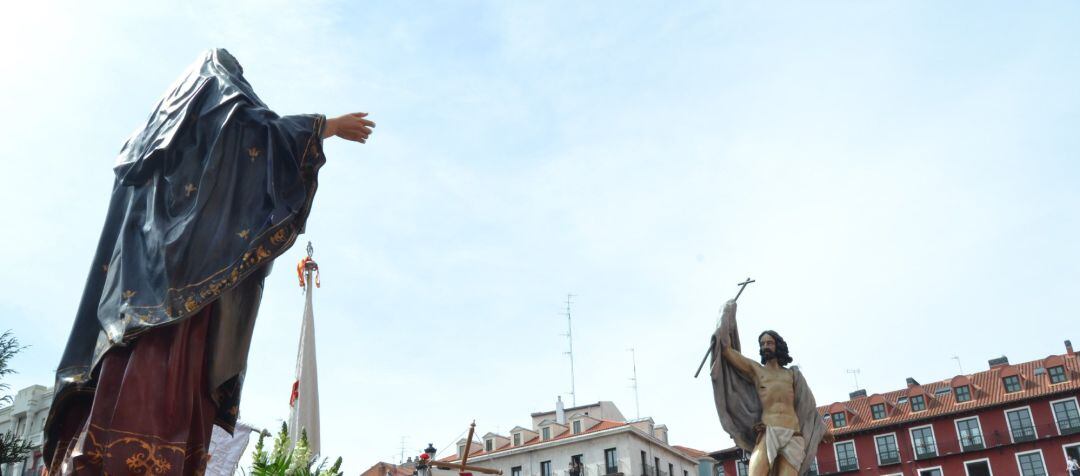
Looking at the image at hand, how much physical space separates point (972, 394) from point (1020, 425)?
3795 millimetres

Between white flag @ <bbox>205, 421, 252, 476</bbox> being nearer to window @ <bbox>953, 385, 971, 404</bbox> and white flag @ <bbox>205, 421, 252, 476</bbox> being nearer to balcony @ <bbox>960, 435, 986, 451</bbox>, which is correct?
balcony @ <bbox>960, 435, 986, 451</bbox>

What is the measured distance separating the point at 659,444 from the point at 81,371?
217 feet

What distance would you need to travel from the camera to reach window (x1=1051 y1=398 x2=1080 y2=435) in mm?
56656

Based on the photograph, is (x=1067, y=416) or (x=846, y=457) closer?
(x=1067, y=416)

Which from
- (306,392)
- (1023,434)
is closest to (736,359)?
(306,392)

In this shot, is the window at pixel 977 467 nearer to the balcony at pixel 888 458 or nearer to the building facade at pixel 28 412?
the balcony at pixel 888 458

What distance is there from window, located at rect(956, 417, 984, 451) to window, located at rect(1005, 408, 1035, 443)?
1.92m

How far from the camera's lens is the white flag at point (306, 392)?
519 inches

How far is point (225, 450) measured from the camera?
14.1 meters

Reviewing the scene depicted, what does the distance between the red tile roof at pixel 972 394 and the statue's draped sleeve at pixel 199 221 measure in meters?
63.7

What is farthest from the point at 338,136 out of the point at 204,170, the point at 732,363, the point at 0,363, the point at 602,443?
the point at 602,443

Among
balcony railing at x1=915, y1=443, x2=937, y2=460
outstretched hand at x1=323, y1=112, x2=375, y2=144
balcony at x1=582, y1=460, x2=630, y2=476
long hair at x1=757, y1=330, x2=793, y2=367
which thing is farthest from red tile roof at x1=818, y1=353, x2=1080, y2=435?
outstretched hand at x1=323, y1=112, x2=375, y2=144

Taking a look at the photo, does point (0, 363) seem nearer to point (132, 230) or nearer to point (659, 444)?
point (132, 230)

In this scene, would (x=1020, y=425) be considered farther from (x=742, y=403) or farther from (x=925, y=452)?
(x=742, y=403)
